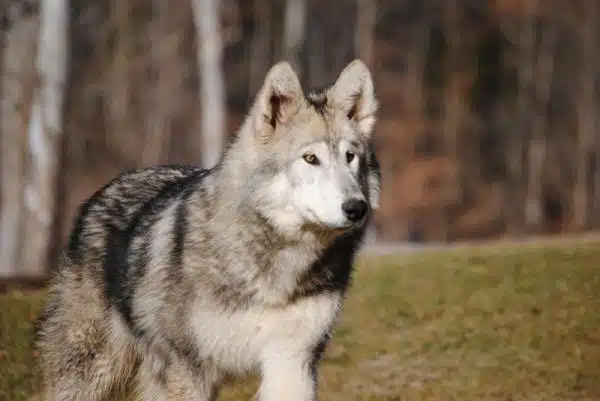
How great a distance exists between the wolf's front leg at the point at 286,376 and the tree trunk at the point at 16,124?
10.7 meters

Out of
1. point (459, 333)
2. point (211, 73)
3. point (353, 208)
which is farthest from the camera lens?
point (211, 73)

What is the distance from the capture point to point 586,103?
47.1 meters

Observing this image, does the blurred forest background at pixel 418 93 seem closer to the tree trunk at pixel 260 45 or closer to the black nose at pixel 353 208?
the tree trunk at pixel 260 45

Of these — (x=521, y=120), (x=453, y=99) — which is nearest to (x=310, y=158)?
(x=521, y=120)

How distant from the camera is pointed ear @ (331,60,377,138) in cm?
696

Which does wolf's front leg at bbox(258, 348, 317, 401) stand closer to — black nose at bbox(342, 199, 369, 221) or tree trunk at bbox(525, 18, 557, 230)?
black nose at bbox(342, 199, 369, 221)

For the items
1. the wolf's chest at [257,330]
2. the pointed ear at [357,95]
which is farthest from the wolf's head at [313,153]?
the wolf's chest at [257,330]

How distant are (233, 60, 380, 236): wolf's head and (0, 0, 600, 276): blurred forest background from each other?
34634 millimetres

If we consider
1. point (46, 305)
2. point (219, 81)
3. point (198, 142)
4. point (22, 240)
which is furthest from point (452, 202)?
point (46, 305)

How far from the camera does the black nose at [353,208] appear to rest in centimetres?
623

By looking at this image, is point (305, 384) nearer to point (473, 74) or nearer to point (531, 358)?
point (531, 358)

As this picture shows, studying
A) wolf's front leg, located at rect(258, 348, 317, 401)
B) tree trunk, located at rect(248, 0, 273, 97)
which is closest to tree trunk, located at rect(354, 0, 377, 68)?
tree trunk, located at rect(248, 0, 273, 97)

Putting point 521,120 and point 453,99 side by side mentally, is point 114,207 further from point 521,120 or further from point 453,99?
point 453,99

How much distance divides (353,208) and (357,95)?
109 cm
